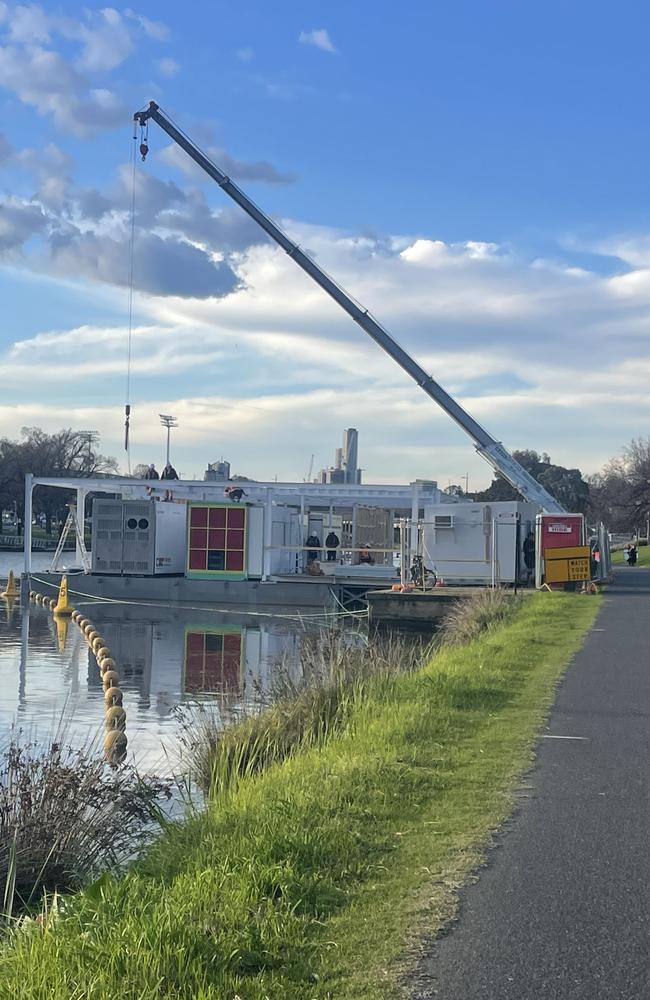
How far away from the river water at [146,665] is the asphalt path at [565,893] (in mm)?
3433

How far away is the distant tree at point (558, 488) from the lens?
11344 centimetres

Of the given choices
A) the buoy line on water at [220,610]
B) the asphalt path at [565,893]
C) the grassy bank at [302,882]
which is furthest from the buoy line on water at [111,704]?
the buoy line on water at [220,610]

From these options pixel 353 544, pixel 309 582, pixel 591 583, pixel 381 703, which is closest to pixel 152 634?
pixel 309 582

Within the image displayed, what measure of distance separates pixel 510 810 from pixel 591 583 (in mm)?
27587

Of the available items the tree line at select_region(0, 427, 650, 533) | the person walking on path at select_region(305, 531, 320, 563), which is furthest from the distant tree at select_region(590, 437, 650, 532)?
the person walking on path at select_region(305, 531, 320, 563)

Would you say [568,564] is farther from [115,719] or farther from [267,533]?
[115,719]

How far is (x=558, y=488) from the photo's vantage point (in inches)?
4508

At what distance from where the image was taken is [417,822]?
659 cm

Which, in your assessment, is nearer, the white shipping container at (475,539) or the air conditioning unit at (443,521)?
the white shipping container at (475,539)

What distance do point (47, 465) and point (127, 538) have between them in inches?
2609

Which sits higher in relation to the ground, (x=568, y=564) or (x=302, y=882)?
(x=568, y=564)

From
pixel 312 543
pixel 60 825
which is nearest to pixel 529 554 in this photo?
pixel 312 543

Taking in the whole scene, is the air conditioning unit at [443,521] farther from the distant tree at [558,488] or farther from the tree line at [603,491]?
the distant tree at [558,488]

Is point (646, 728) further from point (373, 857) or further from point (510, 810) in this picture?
point (373, 857)
